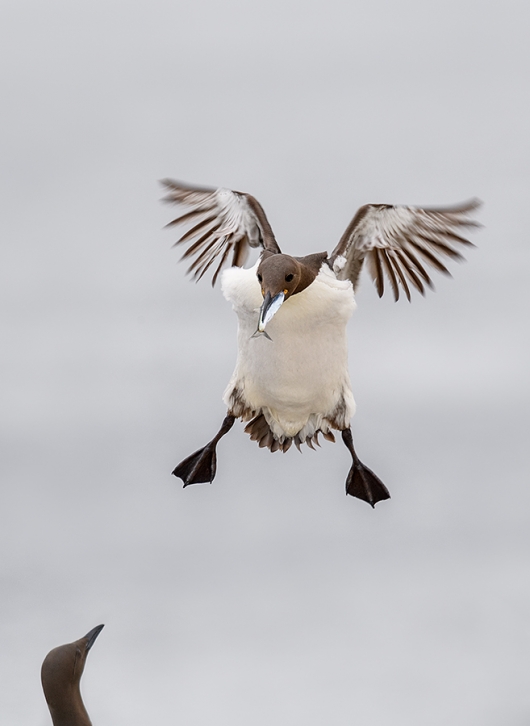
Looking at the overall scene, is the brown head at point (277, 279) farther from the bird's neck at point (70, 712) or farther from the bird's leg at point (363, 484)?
the bird's neck at point (70, 712)

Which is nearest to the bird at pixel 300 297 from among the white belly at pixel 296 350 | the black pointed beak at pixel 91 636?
the white belly at pixel 296 350

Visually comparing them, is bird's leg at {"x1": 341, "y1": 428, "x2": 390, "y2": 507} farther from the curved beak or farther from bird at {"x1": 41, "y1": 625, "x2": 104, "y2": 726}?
bird at {"x1": 41, "y1": 625, "x2": 104, "y2": 726}

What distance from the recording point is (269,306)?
10859mm

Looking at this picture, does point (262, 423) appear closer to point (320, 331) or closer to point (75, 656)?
point (320, 331)

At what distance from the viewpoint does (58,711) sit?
40.5ft

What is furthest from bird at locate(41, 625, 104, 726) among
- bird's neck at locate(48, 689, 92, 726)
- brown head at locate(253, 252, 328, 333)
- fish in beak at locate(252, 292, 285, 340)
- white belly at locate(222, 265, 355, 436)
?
brown head at locate(253, 252, 328, 333)

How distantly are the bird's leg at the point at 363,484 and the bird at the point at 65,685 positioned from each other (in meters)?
2.59

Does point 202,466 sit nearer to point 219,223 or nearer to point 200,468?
point 200,468

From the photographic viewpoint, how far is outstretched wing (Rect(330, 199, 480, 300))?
12.3 meters

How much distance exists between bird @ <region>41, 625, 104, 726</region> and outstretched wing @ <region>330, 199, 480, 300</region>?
Result: 3738 mm

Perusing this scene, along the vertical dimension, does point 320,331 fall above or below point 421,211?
below

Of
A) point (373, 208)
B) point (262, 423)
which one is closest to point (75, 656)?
point (262, 423)

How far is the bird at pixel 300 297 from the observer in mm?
11812

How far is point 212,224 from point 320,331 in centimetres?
146
